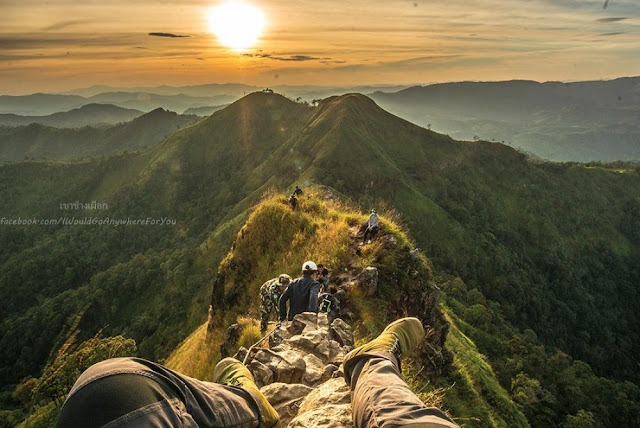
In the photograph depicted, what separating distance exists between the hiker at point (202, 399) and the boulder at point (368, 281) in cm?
593

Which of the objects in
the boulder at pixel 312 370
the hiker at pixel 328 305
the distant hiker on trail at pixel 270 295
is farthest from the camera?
the distant hiker on trail at pixel 270 295

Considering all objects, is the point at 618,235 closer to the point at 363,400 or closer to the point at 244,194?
the point at 244,194

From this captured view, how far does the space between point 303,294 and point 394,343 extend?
4.12 meters

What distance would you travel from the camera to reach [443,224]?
81875mm

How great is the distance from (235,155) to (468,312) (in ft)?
422

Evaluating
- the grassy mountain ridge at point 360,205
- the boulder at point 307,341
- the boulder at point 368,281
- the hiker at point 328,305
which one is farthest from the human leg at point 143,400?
the grassy mountain ridge at point 360,205

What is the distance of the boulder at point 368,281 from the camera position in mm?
10297

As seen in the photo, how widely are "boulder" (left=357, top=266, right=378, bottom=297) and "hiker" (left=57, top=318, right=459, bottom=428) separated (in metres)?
5.93

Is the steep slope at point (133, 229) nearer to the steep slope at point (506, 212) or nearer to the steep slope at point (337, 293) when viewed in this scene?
the steep slope at point (506, 212)

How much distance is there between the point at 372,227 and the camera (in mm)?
12484

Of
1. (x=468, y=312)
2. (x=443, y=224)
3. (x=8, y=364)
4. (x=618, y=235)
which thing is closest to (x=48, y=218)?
(x=8, y=364)

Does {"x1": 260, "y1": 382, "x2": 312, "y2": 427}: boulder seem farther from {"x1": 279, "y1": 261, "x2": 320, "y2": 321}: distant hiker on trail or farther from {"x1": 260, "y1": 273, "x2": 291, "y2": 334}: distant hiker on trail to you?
{"x1": 260, "y1": 273, "x2": 291, "y2": 334}: distant hiker on trail

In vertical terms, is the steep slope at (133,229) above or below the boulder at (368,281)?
below

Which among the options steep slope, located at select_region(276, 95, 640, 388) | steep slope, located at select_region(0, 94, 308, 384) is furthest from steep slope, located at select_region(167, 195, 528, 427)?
steep slope, located at select_region(276, 95, 640, 388)
